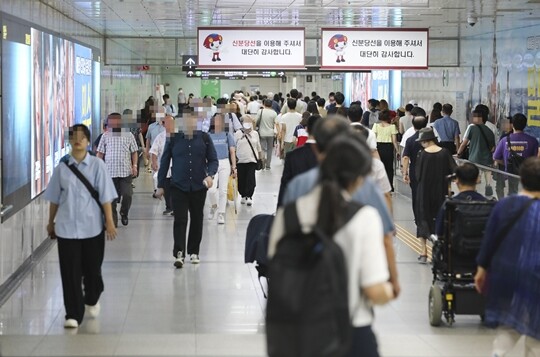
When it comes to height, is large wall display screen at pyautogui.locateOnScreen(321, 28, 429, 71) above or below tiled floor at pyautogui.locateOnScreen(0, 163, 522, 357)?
above

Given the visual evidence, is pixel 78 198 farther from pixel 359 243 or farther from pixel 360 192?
pixel 359 243

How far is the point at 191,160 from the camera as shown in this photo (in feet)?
34.9

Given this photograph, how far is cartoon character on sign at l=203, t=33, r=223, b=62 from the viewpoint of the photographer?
1714 cm

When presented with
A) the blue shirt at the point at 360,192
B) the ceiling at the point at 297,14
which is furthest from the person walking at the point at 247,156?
the blue shirt at the point at 360,192

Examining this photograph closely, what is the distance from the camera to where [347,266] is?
13.3 feet

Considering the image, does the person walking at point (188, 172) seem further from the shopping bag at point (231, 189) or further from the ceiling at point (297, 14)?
the shopping bag at point (231, 189)

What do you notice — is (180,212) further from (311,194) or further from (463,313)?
(311,194)

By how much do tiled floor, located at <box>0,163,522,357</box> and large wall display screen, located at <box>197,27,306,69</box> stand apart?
521 cm

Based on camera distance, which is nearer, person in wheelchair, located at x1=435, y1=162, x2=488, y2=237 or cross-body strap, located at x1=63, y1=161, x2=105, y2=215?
cross-body strap, located at x1=63, y1=161, x2=105, y2=215

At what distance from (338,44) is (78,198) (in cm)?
1018

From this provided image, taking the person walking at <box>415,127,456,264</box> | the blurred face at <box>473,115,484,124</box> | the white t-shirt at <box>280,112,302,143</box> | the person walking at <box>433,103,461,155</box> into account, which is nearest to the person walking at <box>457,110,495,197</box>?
the blurred face at <box>473,115,484,124</box>

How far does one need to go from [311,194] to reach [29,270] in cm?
729

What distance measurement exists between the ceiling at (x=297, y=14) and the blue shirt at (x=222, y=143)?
2590 mm

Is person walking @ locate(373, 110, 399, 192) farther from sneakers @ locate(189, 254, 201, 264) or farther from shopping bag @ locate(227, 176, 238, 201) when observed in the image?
sneakers @ locate(189, 254, 201, 264)
